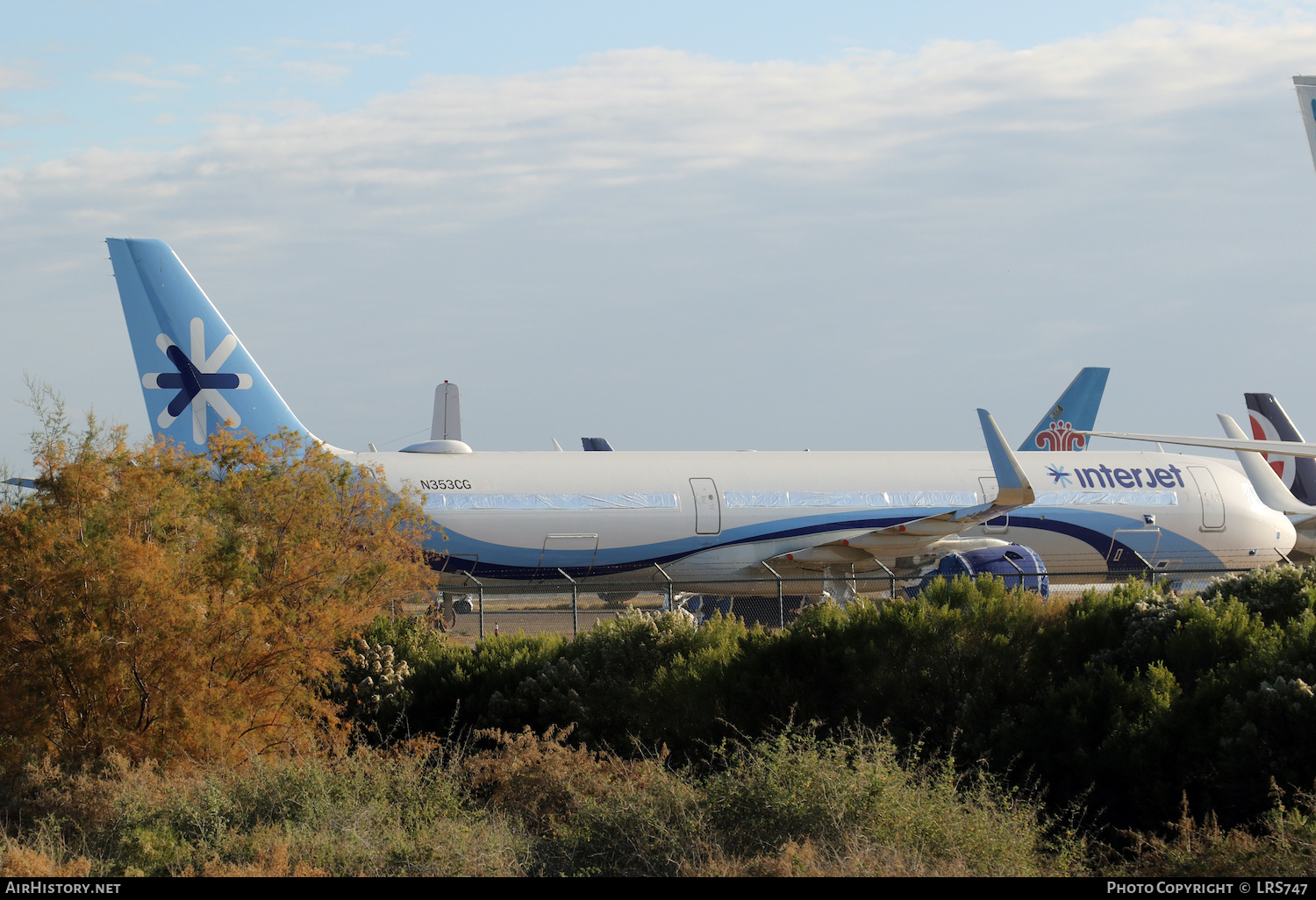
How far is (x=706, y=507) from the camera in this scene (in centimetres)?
2922

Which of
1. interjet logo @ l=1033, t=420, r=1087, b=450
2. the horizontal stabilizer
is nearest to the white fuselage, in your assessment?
interjet logo @ l=1033, t=420, r=1087, b=450

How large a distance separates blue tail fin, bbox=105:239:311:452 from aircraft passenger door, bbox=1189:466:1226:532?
24201 mm

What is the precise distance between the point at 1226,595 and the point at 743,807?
7038 mm

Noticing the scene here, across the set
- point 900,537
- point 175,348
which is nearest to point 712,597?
point 900,537

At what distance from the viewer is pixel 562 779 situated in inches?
502

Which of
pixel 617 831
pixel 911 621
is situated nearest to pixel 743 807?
pixel 617 831

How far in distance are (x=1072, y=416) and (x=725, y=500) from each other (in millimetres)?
22934

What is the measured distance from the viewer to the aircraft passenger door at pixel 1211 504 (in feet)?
A: 109

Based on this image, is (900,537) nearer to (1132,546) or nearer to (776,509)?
(776,509)

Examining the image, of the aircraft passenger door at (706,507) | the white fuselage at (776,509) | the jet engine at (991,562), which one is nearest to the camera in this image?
the jet engine at (991,562)

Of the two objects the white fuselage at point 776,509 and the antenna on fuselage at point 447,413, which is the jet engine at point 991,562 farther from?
the antenna on fuselage at point 447,413

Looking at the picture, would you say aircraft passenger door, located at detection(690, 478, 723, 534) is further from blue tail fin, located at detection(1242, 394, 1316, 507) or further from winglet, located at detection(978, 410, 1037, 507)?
blue tail fin, located at detection(1242, 394, 1316, 507)

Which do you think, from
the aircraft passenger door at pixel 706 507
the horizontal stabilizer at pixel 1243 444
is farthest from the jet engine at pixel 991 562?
the horizontal stabilizer at pixel 1243 444
